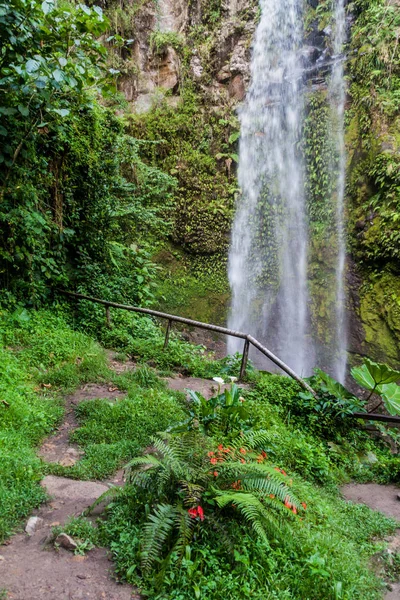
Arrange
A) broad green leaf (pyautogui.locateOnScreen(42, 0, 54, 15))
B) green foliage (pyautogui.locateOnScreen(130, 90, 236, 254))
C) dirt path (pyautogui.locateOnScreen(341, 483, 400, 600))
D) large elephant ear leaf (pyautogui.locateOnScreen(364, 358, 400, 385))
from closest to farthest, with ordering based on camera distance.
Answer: dirt path (pyautogui.locateOnScreen(341, 483, 400, 600))
broad green leaf (pyautogui.locateOnScreen(42, 0, 54, 15))
large elephant ear leaf (pyautogui.locateOnScreen(364, 358, 400, 385))
green foliage (pyautogui.locateOnScreen(130, 90, 236, 254))

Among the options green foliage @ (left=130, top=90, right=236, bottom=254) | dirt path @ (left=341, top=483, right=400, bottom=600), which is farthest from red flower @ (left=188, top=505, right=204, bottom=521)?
green foliage @ (left=130, top=90, right=236, bottom=254)

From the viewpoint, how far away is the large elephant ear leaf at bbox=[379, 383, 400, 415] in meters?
5.10

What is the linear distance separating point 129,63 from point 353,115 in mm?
7741

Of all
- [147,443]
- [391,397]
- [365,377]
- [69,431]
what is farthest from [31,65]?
[391,397]

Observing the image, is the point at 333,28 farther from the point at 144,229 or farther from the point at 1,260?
the point at 1,260

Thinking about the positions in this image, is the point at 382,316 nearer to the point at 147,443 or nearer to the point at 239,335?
the point at 239,335

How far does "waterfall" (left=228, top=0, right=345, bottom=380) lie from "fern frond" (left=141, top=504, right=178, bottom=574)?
9.58m

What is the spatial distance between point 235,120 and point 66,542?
13.2m

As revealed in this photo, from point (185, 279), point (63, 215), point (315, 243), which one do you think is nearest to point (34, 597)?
point (63, 215)

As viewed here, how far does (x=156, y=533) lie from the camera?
2160 mm

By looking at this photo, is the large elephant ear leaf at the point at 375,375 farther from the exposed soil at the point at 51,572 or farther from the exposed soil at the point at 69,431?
the exposed soil at the point at 51,572

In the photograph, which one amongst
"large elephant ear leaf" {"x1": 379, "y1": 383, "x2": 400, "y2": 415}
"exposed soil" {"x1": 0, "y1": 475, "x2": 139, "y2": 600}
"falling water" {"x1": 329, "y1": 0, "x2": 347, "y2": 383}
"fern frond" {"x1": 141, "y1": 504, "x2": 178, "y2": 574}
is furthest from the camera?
"falling water" {"x1": 329, "y1": 0, "x2": 347, "y2": 383}

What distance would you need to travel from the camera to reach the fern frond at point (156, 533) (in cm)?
208

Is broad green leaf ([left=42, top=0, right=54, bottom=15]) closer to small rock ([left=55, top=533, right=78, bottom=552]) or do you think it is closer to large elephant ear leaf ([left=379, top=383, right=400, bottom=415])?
small rock ([left=55, top=533, right=78, bottom=552])
